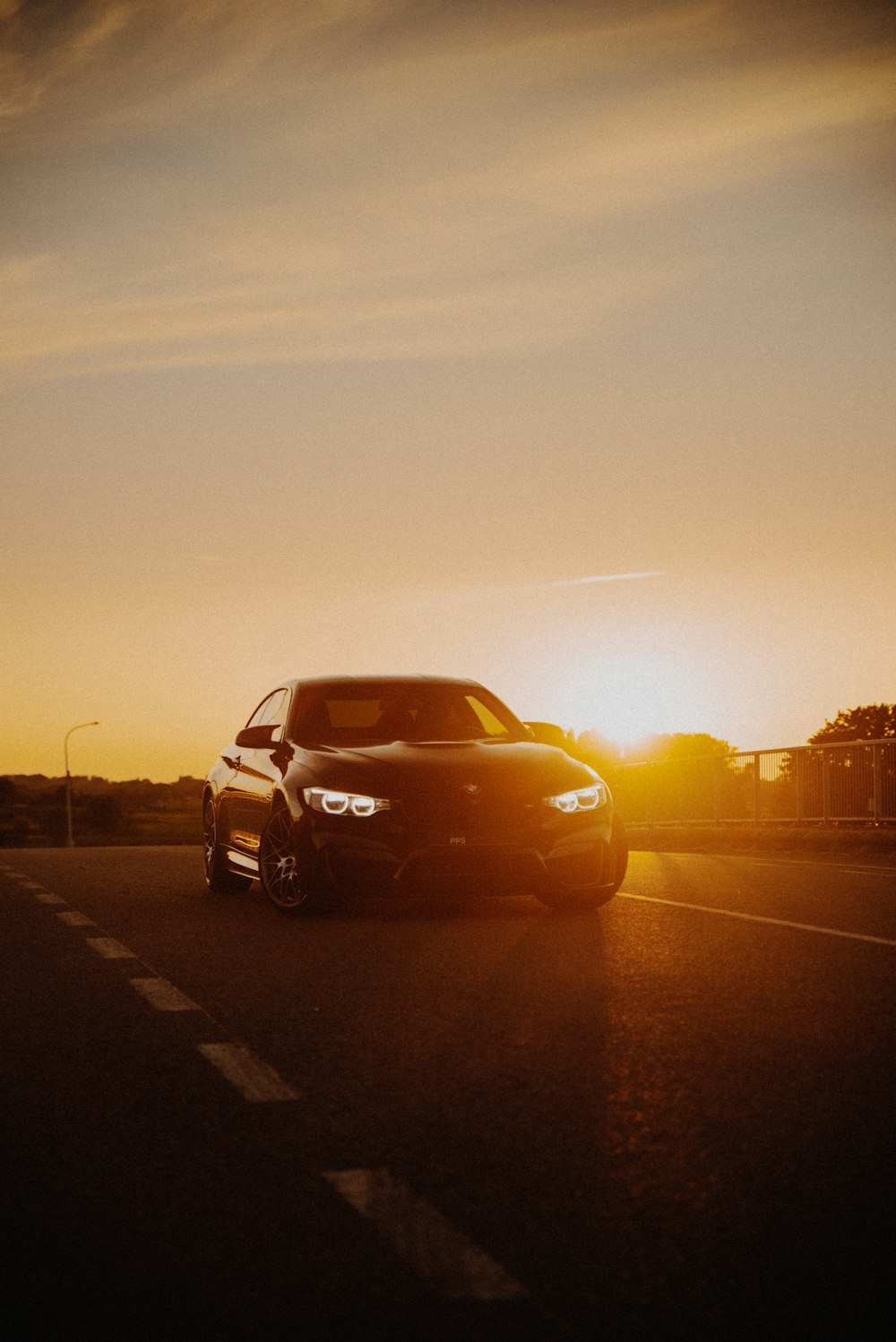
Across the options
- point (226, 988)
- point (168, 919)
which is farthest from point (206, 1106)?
point (168, 919)

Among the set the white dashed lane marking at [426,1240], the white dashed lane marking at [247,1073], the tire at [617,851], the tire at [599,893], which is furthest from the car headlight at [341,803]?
the white dashed lane marking at [426,1240]

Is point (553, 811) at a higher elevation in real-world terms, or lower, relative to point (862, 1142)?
higher

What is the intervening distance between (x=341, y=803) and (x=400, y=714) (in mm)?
1771

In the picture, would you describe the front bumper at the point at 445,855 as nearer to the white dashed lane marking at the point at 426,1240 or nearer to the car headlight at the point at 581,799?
the car headlight at the point at 581,799

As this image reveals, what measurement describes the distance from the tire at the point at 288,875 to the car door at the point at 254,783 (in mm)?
254

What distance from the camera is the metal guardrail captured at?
75.6ft

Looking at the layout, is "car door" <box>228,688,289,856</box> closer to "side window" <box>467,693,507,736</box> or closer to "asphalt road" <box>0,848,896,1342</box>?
"side window" <box>467,693,507,736</box>

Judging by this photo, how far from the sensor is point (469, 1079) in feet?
16.0

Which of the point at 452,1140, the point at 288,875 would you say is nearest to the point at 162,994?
the point at 452,1140

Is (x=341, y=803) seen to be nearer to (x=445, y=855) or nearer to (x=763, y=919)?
(x=445, y=855)

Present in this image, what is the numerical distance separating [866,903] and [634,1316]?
7926mm

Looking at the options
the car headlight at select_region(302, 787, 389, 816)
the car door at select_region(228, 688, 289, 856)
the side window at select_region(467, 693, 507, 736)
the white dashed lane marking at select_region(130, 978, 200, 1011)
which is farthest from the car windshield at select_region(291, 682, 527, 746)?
the white dashed lane marking at select_region(130, 978, 200, 1011)

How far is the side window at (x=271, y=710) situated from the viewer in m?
11.3

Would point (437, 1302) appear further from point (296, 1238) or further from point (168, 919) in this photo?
point (168, 919)
